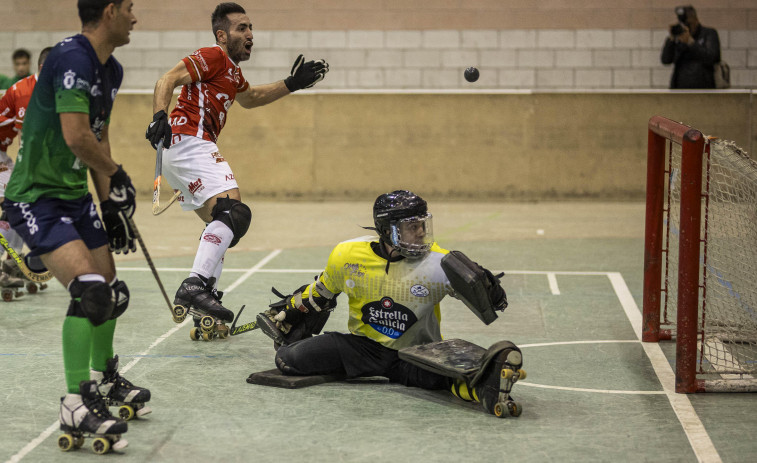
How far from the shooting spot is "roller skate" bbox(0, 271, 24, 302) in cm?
792

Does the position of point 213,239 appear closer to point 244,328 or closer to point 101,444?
point 244,328

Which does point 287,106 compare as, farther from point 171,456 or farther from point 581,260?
point 171,456

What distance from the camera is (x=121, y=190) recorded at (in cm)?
439

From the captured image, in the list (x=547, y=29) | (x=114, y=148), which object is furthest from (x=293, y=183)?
A: (x=547, y=29)

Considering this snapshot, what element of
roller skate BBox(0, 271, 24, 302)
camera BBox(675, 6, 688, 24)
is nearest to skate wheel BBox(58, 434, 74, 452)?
roller skate BBox(0, 271, 24, 302)

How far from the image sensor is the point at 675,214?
10.0m

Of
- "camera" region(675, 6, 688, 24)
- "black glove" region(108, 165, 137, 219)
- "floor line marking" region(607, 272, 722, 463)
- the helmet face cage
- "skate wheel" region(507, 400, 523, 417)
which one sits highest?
"camera" region(675, 6, 688, 24)

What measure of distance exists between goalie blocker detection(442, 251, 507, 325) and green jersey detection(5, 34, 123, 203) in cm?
186

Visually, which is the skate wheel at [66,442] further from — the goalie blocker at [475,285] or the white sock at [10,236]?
the white sock at [10,236]

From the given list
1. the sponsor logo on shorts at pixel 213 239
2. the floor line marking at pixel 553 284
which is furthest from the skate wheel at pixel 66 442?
the floor line marking at pixel 553 284

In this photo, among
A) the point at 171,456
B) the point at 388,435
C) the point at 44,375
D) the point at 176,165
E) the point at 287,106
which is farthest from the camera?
the point at 287,106

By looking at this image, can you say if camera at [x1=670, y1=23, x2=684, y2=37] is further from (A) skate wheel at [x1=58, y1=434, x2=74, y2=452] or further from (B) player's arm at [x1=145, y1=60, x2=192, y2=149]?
(A) skate wheel at [x1=58, y1=434, x2=74, y2=452]

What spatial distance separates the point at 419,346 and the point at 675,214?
5608mm

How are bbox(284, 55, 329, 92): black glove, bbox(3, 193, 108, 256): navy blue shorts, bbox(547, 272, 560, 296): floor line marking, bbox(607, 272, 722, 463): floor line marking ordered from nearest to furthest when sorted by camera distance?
1. bbox(3, 193, 108, 256): navy blue shorts
2. bbox(607, 272, 722, 463): floor line marking
3. bbox(284, 55, 329, 92): black glove
4. bbox(547, 272, 560, 296): floor line marking
